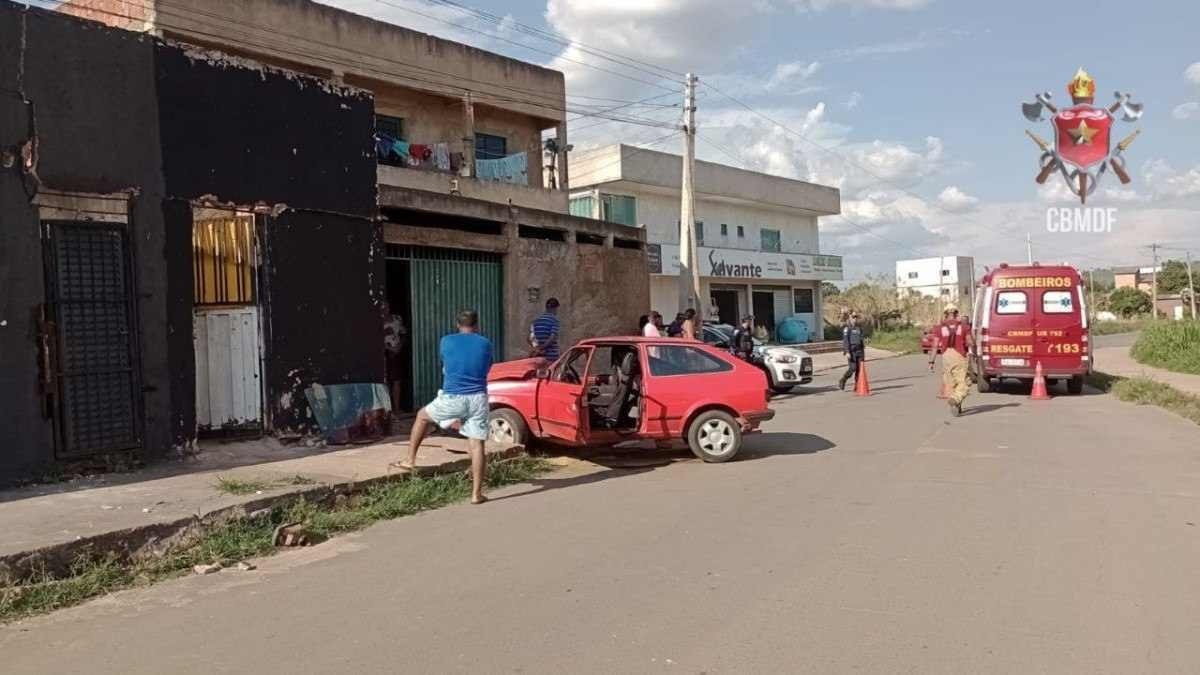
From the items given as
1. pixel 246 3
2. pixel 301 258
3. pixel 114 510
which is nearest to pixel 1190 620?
pixel 114 510

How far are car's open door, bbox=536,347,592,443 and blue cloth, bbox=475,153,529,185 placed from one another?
1410 cm

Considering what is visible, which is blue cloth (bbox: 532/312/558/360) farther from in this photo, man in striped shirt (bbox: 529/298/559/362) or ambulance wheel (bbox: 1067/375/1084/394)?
ambulance wheel (bbox: 1067/375/1084/394)

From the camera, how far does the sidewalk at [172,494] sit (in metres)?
6.32

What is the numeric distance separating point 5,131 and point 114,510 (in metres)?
3.48

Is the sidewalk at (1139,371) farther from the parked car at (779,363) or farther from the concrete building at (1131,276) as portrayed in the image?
the concrete building at (1131,276)

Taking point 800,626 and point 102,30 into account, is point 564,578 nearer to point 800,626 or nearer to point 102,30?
point 800,626

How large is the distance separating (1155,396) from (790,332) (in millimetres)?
23160

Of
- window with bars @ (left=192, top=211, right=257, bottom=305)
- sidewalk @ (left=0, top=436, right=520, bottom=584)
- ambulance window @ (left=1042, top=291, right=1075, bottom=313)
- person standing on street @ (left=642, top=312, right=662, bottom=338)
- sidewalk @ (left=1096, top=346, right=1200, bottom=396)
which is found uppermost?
window with bars @ (left=192, top=211, right=257, bottom=305)

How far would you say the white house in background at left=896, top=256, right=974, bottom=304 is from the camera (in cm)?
6994

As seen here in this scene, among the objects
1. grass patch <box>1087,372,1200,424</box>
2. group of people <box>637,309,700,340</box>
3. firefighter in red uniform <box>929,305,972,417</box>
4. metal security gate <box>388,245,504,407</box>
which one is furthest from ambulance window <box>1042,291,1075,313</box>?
metal security gate <box>388,245,504,407</box>

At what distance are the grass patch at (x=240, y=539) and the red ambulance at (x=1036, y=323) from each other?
36.0 feet

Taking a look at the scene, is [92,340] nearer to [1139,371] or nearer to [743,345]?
[743,345]

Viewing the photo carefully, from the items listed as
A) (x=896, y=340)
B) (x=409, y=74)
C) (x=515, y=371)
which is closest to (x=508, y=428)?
(x=515, y=371)

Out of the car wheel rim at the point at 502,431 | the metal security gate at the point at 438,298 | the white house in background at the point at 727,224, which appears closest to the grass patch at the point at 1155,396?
the car wheel rim at the point at 502,431
